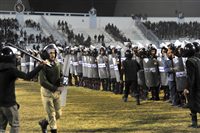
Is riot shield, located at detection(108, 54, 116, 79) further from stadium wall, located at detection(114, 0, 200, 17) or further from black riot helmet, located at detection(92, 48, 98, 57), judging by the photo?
stadium wall, located at detection(114, 0, 200, 17)

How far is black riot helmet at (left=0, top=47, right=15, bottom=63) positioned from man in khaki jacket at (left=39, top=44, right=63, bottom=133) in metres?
0.87

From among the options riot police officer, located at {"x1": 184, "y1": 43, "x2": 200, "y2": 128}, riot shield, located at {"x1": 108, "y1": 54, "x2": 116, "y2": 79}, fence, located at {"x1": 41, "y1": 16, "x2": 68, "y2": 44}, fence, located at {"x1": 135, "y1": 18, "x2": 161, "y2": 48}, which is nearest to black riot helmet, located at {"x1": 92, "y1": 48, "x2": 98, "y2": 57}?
riot shield, located at {"x1": 108, "y1": 54, "x2": 116, "y2": 79}

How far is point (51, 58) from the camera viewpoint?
6184 mm

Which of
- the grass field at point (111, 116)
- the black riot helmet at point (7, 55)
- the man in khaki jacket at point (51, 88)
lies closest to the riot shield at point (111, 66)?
the grass field at point (111, 116)

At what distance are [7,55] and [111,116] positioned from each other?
4.46m

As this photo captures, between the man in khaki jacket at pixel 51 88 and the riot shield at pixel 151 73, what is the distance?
5952 mm

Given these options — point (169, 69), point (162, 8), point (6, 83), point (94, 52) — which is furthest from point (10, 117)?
point (162, 8)

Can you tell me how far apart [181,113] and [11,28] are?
33.1 m

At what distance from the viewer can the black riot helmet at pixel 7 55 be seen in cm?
511

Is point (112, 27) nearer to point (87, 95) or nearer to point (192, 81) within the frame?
point (87, 95)

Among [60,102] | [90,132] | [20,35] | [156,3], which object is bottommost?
[90,132]

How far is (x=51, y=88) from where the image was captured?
19.3 ft

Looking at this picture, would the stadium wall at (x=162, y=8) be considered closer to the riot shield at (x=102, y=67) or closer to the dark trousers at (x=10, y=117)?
the riot shield at (x=102, y=67)

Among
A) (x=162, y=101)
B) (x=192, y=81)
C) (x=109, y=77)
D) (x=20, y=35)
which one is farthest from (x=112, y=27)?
(x=192, y=81)
